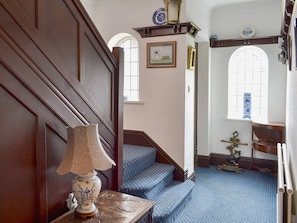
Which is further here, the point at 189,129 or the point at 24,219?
the point at 189,129

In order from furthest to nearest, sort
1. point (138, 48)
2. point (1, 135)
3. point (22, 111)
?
1. point (138, 48)
2. point (22, 111)
3. point (1, 135)

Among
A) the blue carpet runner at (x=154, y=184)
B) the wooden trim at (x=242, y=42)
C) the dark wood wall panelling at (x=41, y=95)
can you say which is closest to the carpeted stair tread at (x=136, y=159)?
the blue carpet runner at (x=154, y=184)

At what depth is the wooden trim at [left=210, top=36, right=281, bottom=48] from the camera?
4.64 meters

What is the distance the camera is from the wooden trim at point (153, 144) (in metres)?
3.80

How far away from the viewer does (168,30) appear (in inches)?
147

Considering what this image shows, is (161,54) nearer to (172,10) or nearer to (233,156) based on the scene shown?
(172,10)

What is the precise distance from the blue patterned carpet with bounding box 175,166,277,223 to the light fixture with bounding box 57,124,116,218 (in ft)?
5.16

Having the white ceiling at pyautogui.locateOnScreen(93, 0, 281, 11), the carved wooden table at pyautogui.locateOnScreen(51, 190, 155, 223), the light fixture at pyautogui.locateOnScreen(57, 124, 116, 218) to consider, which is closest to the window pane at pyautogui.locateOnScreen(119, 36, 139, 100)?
the white ceiling at pyautogui.locateOnScreen(93, 0, 281, 11)

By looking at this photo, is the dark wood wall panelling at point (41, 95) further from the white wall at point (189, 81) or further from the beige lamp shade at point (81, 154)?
the white wall at point (189, 81)

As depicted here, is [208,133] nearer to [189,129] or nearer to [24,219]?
[189,129]

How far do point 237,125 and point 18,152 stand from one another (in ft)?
13.8

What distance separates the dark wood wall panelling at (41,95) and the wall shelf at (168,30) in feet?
5.21

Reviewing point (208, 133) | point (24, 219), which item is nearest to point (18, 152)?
point (24, 219)

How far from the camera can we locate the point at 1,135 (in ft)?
5.18
